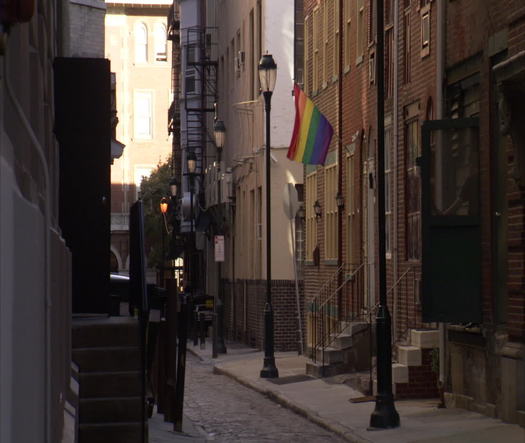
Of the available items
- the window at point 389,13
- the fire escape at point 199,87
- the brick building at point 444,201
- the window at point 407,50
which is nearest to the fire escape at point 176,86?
the fire escape at point 199,87

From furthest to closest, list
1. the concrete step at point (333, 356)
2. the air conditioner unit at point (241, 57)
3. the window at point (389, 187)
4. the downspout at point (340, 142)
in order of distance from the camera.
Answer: the air conditioner unit at point (241, 57)
the downspout at point (340, 142)
the concrete step at point (333, 356)
the window at point (389, 187)

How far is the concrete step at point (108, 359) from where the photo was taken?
1323cm

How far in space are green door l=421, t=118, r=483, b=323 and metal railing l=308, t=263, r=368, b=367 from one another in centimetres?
629

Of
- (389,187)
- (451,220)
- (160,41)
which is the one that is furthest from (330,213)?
(160,41)

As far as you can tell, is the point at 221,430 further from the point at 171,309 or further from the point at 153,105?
the point at 153,105

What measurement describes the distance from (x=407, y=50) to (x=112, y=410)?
11504mm

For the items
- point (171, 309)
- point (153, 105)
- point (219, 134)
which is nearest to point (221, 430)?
point (171, 309)

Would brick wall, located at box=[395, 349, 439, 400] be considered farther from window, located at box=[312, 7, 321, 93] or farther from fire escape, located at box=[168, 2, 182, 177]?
fire escape, located at box=[168, 2, 182, 177]

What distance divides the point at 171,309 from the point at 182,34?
46466 mm

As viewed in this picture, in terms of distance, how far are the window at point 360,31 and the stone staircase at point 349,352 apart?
4.91 meters

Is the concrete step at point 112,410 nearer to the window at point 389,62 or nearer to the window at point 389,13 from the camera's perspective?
the window at point 389,62

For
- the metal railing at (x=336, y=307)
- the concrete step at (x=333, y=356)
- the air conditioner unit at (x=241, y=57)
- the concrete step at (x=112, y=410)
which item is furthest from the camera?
the air conditioner unit at (x=241, y=57)

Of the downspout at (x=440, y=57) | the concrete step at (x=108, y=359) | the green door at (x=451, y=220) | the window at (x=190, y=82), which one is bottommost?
the concrete step at (x=108, y=359)

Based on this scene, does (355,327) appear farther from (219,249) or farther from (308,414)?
(219,249)
